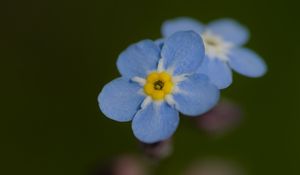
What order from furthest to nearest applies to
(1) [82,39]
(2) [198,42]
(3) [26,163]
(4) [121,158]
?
(1) [82,39] → (3) [26,163] → (4) [121,158] → (2) [198,42]

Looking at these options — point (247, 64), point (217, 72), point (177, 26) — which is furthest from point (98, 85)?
point (217, 72)

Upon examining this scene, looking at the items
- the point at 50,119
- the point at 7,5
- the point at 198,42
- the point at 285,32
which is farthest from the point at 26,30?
the point at 198,42

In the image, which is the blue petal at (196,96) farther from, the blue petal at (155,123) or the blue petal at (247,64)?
the blue petal at (247,64)

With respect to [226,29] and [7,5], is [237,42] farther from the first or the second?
[7,5]

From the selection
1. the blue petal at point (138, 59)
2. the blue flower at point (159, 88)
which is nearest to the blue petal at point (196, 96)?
the blue flower at point (159, 88)

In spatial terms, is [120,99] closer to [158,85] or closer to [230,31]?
[158,85]

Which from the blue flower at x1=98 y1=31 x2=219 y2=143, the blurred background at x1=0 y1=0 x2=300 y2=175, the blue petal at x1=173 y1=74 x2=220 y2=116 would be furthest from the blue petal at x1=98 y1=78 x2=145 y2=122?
the blurred background at x1=0 y1=0 x2=300 y2=175

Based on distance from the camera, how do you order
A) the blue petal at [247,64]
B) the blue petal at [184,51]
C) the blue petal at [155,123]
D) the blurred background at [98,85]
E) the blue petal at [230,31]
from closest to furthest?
the blue petal at [155,123], the blue petal at [184,51], the blue petal at [247,64], the blue petal at [230,31], the blurred background at [98,85]

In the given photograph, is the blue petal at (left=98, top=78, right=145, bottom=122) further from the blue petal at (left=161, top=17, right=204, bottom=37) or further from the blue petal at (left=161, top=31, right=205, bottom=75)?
the blue petal at (left=161, top=17, right=204, bottom=37)
